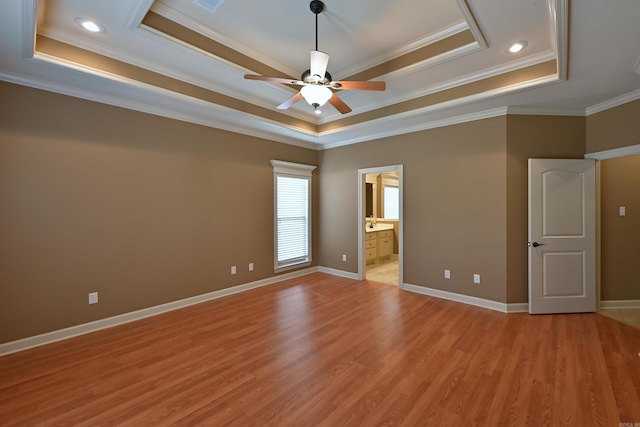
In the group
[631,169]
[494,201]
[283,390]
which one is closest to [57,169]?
[283,390]

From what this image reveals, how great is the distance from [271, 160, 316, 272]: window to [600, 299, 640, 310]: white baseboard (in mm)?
4620

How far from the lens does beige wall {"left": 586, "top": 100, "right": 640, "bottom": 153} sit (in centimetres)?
317

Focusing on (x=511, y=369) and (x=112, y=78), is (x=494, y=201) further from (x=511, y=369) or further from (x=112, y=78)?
(x=112, y=78)

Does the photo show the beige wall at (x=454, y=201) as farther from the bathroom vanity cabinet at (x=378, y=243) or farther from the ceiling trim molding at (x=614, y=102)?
the bathroom vanity cabinet at (x=378, y=243)

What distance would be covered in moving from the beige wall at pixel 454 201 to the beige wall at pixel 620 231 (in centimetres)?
145

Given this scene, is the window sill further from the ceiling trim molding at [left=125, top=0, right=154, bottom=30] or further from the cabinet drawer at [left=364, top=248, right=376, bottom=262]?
the ceiling trim molding at [left=125, top=0, right=154, bottom=30]

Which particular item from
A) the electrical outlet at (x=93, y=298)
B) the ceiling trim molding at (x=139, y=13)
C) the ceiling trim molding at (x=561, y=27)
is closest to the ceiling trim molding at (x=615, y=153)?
the ceiling trim molding at (x=561, y=27)

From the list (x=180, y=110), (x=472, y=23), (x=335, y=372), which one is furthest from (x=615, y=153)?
(x=180, y=110)

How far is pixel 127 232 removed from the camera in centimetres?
346

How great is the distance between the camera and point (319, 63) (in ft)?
7.77

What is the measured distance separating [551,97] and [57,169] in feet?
18.7

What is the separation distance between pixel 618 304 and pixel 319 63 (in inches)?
197

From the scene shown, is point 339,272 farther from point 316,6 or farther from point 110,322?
point 316,6

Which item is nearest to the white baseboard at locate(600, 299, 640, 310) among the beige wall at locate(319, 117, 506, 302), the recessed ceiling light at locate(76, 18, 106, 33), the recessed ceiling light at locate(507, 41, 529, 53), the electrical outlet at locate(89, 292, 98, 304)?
the beige wall at locate(319, 117, 506, 302)
